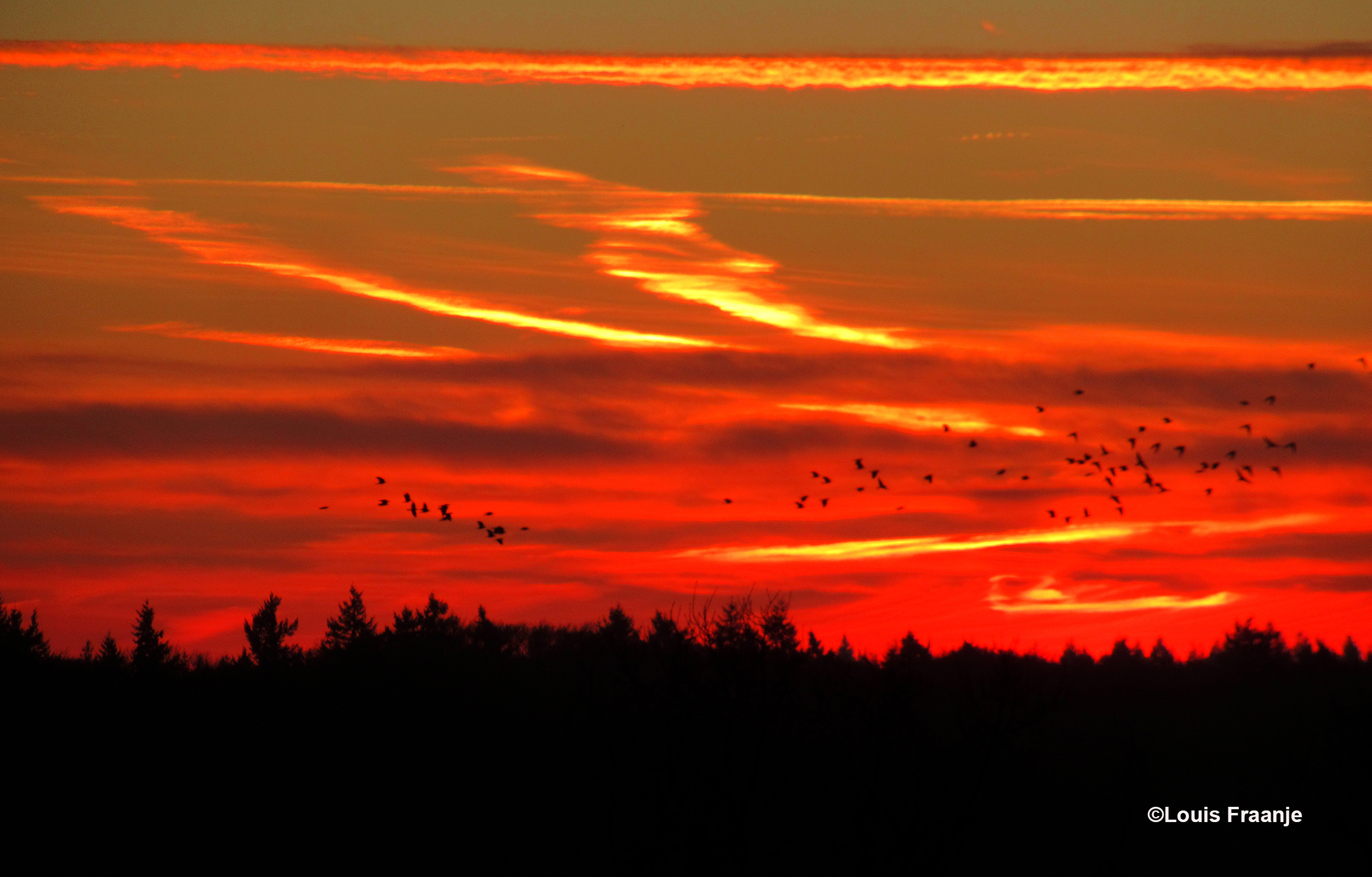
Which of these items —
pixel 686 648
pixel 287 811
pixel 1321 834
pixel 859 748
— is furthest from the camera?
pixel 287 811

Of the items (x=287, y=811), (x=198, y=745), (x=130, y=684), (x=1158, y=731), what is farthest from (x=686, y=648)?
(x=1158, y=731)

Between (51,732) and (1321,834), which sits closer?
(1321,834)

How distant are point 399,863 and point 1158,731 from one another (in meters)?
52.6

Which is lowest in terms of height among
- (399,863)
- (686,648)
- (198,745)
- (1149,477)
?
(399,863)

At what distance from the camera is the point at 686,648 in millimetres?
29562

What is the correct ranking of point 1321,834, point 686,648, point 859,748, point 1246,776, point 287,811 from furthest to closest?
point 1246,776
point 287,811
point 1321,834
point 686,648
point 859,748

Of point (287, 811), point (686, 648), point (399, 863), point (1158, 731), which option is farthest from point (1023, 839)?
point (686, 648)

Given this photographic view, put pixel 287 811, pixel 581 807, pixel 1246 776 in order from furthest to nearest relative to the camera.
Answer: pixel 1246 776
pixel 287 811
pixel 581 807

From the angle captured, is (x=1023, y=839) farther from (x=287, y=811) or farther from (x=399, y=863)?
(x=287, y=811)

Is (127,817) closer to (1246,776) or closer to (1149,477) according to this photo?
(1149,477)

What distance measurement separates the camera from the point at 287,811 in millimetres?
66000

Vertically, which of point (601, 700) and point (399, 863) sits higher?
point (601, 700)

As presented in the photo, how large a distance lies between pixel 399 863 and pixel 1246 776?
50.0 metres

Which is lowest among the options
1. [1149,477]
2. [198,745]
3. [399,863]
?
[399,863]
